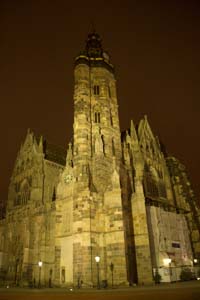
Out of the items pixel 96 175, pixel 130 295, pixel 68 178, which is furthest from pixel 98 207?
pixel 130 295

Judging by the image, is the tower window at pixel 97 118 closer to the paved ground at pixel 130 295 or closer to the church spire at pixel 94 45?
the church spire at pixel 94 45

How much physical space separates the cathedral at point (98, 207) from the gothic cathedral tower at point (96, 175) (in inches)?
4.1

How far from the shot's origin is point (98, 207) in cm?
2844

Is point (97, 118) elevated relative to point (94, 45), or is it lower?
lower

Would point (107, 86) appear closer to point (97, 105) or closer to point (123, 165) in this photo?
point (97, 105)

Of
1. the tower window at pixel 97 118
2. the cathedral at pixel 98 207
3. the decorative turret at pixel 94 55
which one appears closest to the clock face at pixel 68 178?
the cathedral at pixel 98 207

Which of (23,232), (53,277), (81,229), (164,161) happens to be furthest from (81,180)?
(164,161)

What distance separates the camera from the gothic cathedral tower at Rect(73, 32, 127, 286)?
2575 cm

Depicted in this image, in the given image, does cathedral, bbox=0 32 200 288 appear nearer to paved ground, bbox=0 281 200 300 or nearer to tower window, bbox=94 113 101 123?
tower window, bbox=94 113 101 123

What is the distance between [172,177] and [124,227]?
19.0 meters

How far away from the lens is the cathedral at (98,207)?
26.5 m

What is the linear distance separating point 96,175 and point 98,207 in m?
3.71

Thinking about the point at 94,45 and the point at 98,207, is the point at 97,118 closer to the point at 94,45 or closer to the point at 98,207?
the point at 98,207

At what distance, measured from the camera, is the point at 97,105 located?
36.0 metres
